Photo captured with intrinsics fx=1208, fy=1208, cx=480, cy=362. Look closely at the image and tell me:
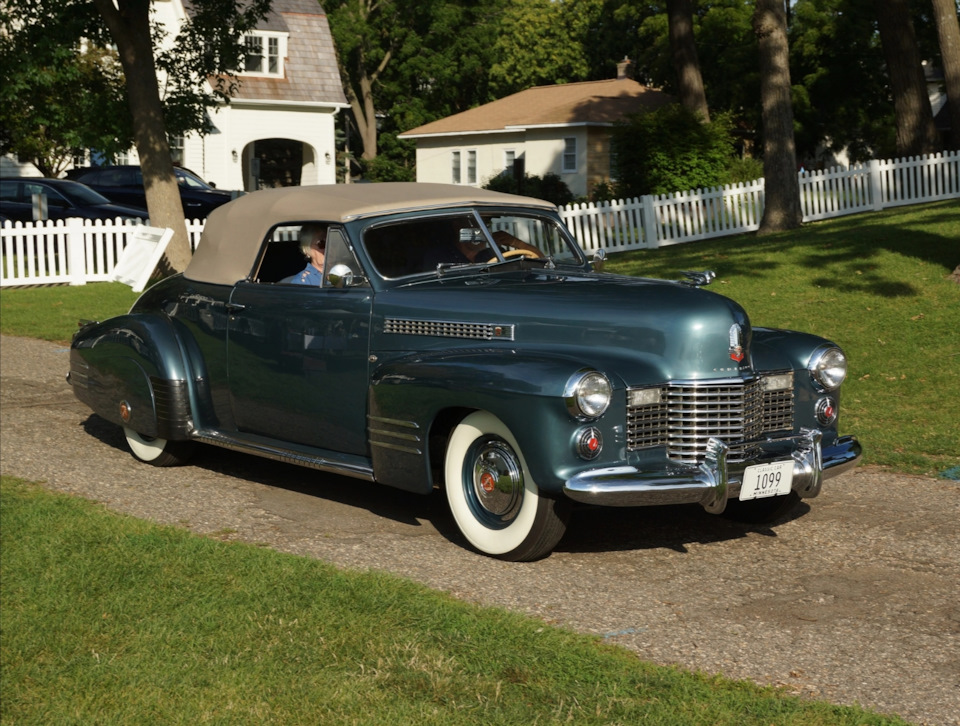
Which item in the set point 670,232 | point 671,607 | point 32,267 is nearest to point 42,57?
point 32,267

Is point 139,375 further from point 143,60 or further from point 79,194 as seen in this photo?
point 79,194

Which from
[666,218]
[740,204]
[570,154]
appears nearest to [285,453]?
[666,218]

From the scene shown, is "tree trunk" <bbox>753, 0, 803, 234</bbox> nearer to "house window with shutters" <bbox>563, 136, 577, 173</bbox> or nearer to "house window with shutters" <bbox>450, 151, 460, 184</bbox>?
"house window with shutters" <bbox>563, 136, 577, 173</bbox>

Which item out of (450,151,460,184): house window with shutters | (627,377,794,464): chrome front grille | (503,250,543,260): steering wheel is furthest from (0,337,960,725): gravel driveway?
(450,151,460,184): house window with shutters

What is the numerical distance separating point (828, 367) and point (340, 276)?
106 inches

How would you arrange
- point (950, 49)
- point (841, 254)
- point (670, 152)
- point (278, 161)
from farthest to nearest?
1. point (278, 161)
2. point (670, 152)
3. point (950, 49)
4. point (841, 254)

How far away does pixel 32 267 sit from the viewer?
20000 mm

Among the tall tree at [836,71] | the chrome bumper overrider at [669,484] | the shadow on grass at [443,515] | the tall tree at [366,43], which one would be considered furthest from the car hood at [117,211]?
the tall tree at [366,43]

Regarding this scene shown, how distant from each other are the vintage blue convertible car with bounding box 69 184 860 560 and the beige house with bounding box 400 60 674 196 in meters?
36.6

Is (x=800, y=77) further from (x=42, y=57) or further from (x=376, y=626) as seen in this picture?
(x=376, y=626)

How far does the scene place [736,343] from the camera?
589 centimetres

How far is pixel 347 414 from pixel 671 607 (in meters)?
2.23

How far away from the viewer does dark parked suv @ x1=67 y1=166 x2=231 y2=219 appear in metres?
27.3

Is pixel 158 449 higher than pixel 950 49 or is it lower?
lower
